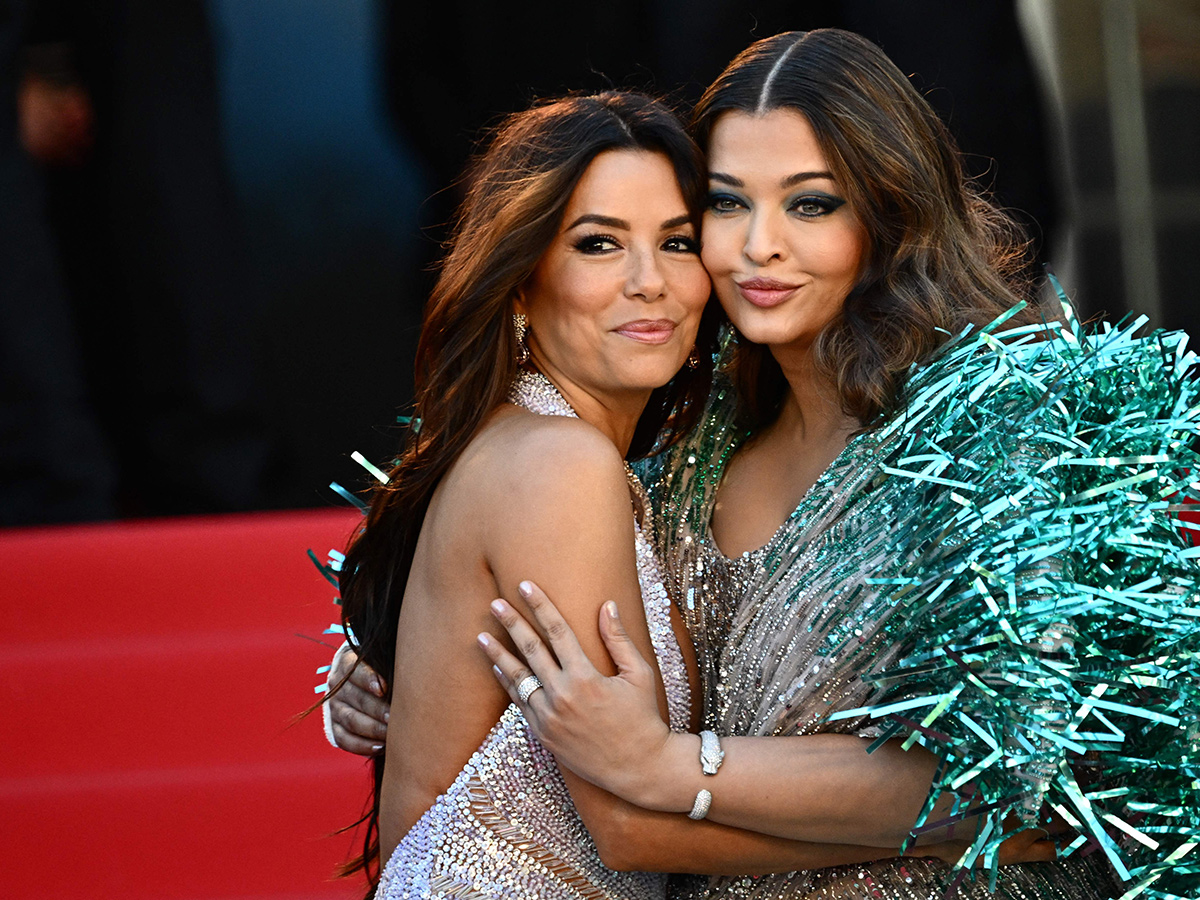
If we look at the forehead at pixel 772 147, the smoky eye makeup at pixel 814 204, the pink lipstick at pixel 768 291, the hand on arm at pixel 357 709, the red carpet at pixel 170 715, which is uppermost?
the forehead at pixel 772 147

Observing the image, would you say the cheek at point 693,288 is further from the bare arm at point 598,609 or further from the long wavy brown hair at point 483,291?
the bare arm at point 598,609

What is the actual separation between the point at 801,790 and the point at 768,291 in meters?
0.68

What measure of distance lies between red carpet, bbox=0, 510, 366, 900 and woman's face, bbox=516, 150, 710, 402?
1.40 meters

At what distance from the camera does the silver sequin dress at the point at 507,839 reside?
5.40 feet

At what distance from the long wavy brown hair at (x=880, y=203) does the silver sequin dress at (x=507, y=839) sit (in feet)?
1.39

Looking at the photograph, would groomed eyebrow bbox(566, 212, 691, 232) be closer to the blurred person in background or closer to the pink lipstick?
the pink lipstick

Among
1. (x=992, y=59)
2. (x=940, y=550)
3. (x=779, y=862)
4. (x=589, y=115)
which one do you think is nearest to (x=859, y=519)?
(x=940, y=550)

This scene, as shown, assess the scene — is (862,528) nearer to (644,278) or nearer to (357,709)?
(644,278)

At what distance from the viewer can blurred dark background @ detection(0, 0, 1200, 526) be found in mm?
4156

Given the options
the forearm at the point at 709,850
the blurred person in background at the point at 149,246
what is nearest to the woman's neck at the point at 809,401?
the forearm at the point at 709,850

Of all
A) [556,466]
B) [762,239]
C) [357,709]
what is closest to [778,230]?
[762,239]

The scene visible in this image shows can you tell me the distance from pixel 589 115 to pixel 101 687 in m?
2.13

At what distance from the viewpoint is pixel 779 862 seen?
1620 mm

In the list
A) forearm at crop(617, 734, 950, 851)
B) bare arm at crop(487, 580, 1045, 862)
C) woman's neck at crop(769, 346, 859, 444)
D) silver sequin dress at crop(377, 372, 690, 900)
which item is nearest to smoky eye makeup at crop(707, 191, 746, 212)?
woman's neck at crop(769, 346, 859, 444)
